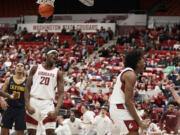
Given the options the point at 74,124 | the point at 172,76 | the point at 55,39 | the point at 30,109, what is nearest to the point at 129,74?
the point at 30,109

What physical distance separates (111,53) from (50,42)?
5.41 m

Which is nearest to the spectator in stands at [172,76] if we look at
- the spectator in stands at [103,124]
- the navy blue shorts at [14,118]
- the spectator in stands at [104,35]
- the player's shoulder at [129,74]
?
the spectator in stands at [103,124]

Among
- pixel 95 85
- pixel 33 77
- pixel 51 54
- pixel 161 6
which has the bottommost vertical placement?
pixel 95 85

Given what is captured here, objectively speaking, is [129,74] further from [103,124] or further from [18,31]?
[18,31]

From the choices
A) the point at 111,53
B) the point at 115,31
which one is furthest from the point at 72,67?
the point at 115,31

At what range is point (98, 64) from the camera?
17.4 meters

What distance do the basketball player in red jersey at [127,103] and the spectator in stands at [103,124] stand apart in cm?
563

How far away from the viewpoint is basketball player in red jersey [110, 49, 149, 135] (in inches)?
155

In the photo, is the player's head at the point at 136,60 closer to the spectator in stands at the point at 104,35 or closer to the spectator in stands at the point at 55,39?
the spectator in stands at the point at 55,39

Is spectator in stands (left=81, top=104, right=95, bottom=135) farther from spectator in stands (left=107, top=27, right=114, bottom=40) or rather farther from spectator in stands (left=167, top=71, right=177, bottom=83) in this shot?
spectator in stands (left=107, top=27, right=114, bottom=40)

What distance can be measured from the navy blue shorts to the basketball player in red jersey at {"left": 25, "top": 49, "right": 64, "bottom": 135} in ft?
2.99

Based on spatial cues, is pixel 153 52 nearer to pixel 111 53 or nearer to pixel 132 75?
pixel 111 53

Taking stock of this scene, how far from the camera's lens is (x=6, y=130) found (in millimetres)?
5828

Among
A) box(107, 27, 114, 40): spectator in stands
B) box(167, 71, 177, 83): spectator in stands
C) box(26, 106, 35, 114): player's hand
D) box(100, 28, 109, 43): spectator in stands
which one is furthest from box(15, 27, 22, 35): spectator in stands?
box(26, 106, 35, 114): player's hand
